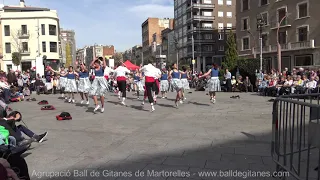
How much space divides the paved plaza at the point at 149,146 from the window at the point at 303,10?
37.1 meters

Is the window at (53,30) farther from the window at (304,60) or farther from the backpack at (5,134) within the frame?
the backpack at (5,134)

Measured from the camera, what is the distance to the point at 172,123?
9078 mm

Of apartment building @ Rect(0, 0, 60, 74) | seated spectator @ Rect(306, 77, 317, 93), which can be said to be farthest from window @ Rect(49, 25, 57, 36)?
seated spectator @ Rect(306, 77, 317, 93)

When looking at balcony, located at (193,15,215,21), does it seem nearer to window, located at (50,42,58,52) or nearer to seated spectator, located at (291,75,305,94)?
window, located at (50,42,58,52)

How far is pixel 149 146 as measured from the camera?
6.34 metres

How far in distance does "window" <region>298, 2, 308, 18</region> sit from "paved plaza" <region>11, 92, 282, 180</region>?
37.1 meters

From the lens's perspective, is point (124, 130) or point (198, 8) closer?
point (124, 130)

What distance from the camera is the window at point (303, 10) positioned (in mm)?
41344

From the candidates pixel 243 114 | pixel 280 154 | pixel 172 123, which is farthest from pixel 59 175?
pixel 243 114

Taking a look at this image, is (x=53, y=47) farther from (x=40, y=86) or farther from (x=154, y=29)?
(x=154, y=29)

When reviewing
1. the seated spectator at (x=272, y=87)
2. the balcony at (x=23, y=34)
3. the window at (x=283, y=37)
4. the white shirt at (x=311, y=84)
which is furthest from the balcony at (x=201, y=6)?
the white shirt at (x=311, y=84)

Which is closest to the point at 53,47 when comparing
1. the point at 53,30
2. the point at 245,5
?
the point at 53,30

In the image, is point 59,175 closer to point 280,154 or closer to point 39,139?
point 39,139

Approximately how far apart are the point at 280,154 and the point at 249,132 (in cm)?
308
